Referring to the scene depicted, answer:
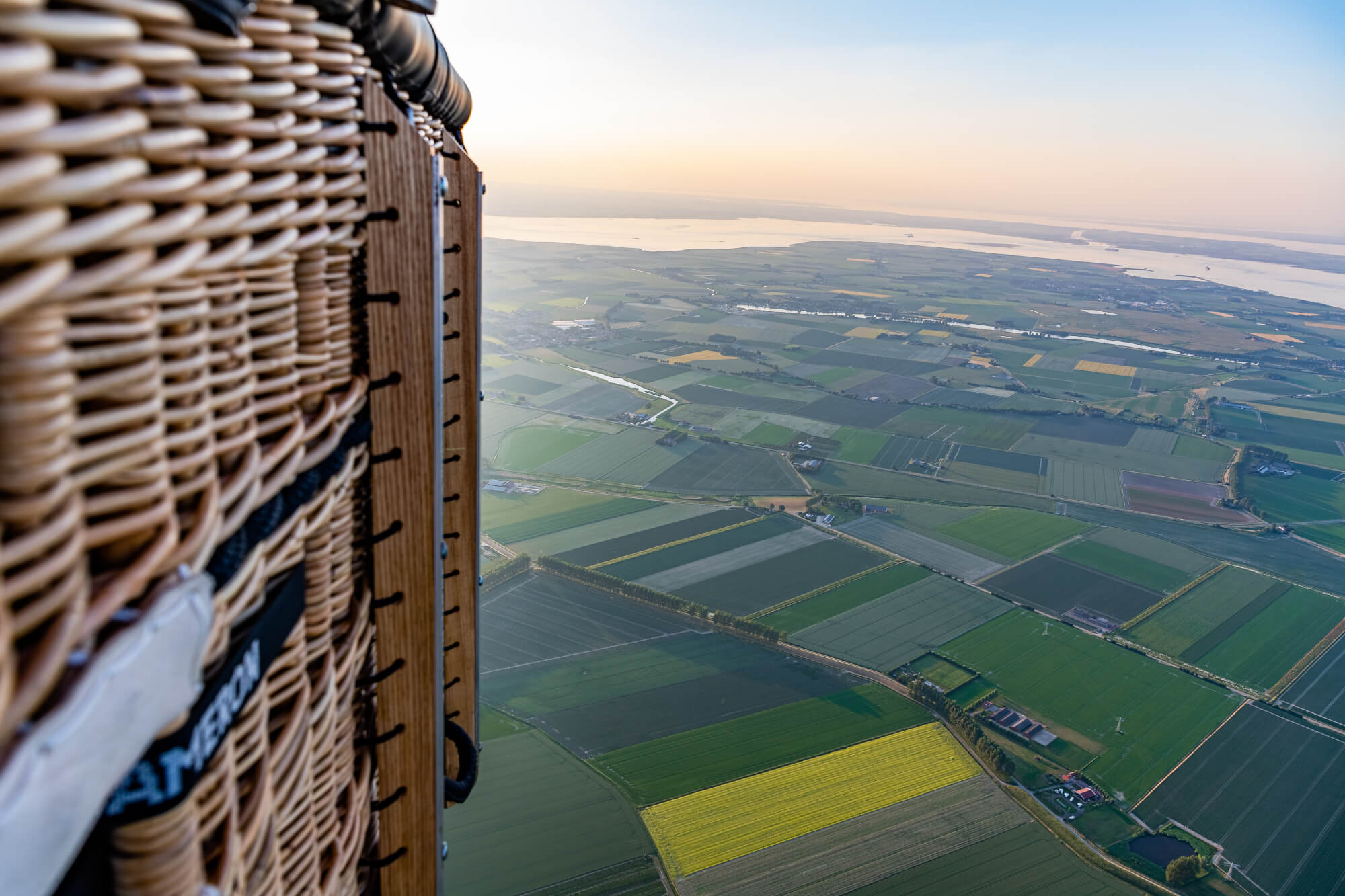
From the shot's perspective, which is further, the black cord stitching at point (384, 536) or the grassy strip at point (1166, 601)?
the grassy strip at point (1166, 601)

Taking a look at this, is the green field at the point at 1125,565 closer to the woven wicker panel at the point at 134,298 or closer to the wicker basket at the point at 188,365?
the wicker basket at the point at 188,365

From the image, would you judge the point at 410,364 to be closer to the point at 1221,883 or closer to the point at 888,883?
the point at 888,883

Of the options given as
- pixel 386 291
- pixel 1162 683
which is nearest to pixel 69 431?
pixel 386 291

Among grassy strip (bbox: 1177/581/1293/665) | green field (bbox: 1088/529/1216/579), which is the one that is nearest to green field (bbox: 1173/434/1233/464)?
green field (bbox: 1088/529/1216/579)

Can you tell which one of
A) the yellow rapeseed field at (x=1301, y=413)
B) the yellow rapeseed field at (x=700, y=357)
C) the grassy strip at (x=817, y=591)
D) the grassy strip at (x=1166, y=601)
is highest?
the yellow rapeseed field at (x=700, y=357)

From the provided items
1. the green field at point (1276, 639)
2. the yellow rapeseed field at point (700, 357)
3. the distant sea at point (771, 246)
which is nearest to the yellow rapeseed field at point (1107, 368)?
the yellow rapeseed field at point (700, 357)

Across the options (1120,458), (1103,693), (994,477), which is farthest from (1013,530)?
(1120,458)
